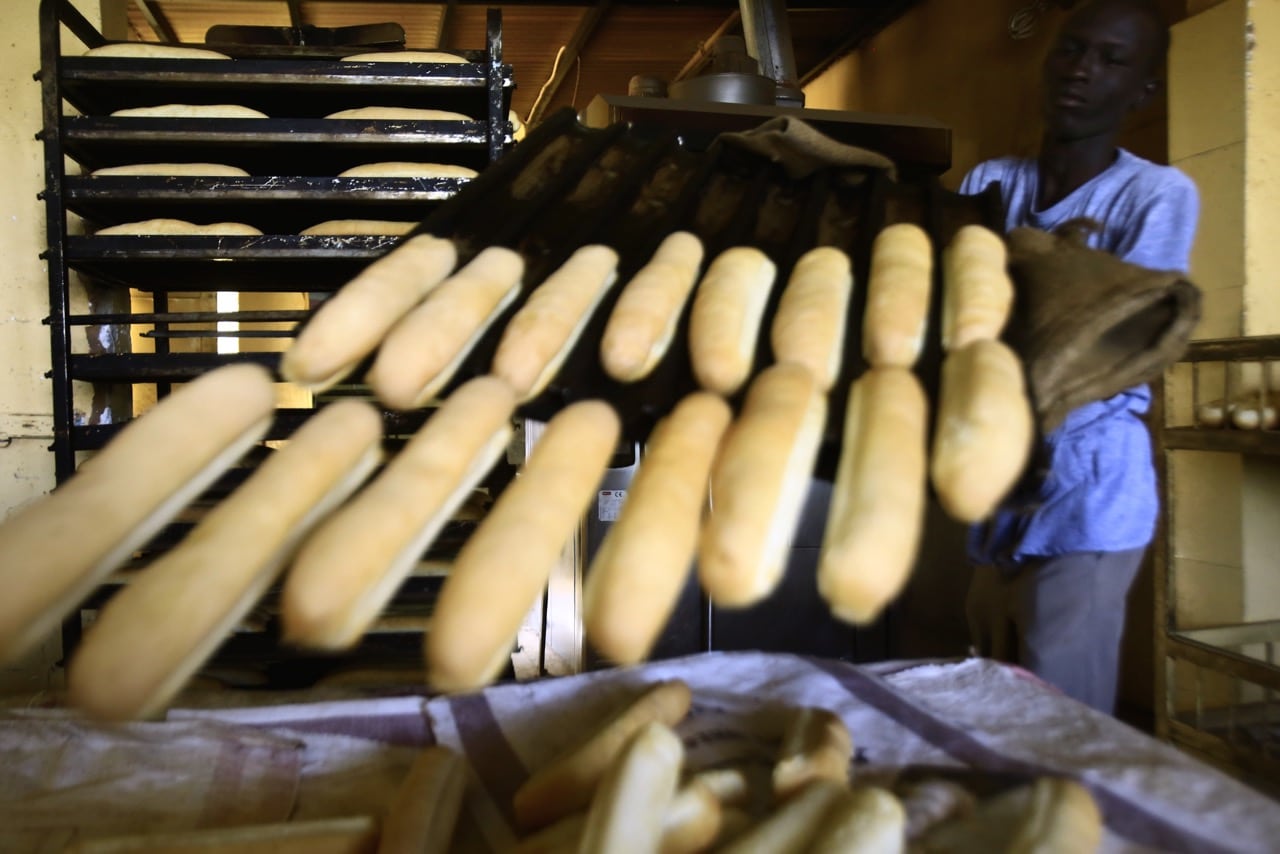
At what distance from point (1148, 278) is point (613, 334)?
1.22 ft

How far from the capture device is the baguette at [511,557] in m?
0.43

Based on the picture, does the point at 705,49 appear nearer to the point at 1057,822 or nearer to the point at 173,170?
the point at 173,170

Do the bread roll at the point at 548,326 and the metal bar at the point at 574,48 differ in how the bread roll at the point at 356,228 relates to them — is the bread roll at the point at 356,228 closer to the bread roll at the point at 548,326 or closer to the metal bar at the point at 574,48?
the bread roll at the point at 548,326

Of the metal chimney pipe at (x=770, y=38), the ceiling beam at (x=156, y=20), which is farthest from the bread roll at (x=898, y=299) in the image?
the ceiling beam at (x=156, y=20)

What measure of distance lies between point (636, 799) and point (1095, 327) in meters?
0.46

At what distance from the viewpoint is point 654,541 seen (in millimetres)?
465

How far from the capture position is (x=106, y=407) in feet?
6.63

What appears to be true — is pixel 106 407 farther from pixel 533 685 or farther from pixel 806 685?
pixel 806 685

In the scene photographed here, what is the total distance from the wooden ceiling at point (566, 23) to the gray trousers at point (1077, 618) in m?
2.93

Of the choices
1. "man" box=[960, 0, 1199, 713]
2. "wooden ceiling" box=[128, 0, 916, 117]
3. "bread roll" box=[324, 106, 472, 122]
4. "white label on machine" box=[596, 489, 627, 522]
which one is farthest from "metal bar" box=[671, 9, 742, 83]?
"man" box=[960, 0, 1199, 713]

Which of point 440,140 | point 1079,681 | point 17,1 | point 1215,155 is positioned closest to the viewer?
point 1079,681

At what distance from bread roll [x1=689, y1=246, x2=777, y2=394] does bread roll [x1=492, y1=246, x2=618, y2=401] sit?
85 mm

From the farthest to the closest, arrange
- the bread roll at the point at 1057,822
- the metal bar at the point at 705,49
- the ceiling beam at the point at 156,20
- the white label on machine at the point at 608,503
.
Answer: the metal bar at the point at 705,49, the ceiling beam at the point at 156,20, the white label on machine at the point at 608,503, the bread roll at the point at 1057,822

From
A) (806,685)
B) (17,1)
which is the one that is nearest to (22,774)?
(806,685)
